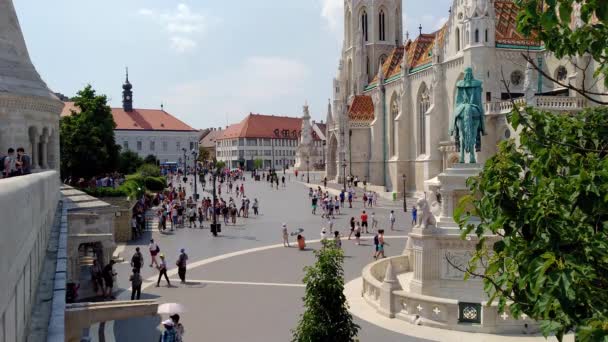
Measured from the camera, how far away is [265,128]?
12238 cm

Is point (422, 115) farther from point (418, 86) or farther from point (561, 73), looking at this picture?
point (561, 73)

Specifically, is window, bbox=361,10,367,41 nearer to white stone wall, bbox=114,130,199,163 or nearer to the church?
the church

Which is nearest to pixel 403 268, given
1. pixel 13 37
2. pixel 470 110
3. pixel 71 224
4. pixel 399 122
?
pixel 470 110

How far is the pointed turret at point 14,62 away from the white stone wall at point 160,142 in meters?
77.1

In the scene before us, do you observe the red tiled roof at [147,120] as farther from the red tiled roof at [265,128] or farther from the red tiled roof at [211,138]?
the red tiled roof at [211,138]

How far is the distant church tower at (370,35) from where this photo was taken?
6606cm

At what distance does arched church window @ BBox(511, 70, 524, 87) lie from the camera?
42.4 metres

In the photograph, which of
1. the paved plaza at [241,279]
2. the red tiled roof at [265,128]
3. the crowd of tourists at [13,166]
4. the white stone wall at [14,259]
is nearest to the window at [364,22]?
the paved plaza at [241,279]

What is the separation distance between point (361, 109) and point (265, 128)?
6022cm

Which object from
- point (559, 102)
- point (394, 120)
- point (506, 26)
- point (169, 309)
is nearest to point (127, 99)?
point (394, 120)

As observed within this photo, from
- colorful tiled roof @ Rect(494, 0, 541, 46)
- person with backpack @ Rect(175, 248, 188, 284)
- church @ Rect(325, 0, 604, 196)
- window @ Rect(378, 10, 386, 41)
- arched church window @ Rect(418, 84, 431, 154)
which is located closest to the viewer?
person with backpack @ Rect(175, 248, 188, 284)

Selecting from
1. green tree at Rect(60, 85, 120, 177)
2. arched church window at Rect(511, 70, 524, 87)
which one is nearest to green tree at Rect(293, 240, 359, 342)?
green tree at Rect(60, 85, 120, 177)

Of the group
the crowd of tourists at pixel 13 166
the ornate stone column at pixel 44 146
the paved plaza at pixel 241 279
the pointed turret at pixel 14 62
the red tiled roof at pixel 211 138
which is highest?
Result: the red tiled roof at pixel 211 138

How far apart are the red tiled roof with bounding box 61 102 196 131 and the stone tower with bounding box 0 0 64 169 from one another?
79355 mm
